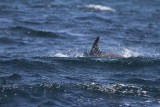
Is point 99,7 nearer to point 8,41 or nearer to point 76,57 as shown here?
point 8,41

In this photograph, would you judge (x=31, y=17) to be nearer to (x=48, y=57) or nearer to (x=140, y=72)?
(x=48, y=57)

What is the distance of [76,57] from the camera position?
82.5ft

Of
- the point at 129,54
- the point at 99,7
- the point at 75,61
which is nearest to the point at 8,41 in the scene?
the point at 75,61

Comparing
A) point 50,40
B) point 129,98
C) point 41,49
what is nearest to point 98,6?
point 50,40

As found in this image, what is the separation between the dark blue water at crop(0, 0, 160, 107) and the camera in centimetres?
1847

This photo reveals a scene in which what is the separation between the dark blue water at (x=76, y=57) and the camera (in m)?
18.5

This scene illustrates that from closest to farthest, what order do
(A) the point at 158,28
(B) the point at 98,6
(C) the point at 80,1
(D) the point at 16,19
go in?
1. (A) the point at 158,28
2. (D) the point at 16,19
3. (B) the point at 98,6
4. (C) the point at 80,1

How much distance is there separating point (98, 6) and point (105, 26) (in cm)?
1135

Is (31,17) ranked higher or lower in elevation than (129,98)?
higher

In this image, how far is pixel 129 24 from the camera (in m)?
37.2

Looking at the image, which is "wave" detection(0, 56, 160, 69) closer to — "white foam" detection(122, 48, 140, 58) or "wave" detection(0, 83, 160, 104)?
"white foam" detection(122, 48, 140, 58)

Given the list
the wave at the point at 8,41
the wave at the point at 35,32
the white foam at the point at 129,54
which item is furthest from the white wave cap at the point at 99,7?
the white foam at the point at 129,54

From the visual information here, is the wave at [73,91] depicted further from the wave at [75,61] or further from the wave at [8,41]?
the wave at [8,41]

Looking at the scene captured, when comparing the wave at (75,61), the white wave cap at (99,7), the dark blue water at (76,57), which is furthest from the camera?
the white wave cap at (99,7)
